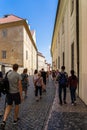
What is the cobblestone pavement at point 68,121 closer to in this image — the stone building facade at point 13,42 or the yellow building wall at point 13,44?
the stone building facade at point 13,42

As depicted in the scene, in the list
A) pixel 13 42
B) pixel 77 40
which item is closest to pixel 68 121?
pixel 77 40

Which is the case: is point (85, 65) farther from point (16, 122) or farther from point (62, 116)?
point (16, 122)

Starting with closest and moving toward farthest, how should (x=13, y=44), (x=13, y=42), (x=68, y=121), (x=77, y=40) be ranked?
(x=68, y=121)
(x=77, y=40)
(x=13, y=42)
(x=13, y=44)

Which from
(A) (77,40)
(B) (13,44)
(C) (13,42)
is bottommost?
(A) (77,40)

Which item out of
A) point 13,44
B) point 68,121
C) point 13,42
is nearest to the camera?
point 68,121

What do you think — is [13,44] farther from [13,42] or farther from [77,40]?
[77,40]

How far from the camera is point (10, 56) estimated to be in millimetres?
46562

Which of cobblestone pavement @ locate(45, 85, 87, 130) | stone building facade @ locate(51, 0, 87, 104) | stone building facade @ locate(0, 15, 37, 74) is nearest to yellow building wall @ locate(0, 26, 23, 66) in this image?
stone building facade @ locate(0, 15, 37, 74)

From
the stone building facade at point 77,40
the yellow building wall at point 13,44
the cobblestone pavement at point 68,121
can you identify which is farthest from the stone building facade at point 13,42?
the cobblestone pavement at point 68,121

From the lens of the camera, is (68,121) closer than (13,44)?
Yes

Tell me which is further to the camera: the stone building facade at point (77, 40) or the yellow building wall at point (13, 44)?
the yellow building wall at point (13, 44)

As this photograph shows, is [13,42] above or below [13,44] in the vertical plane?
above

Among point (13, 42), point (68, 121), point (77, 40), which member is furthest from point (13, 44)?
point (68, 121)

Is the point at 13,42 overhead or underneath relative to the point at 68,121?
overhead
